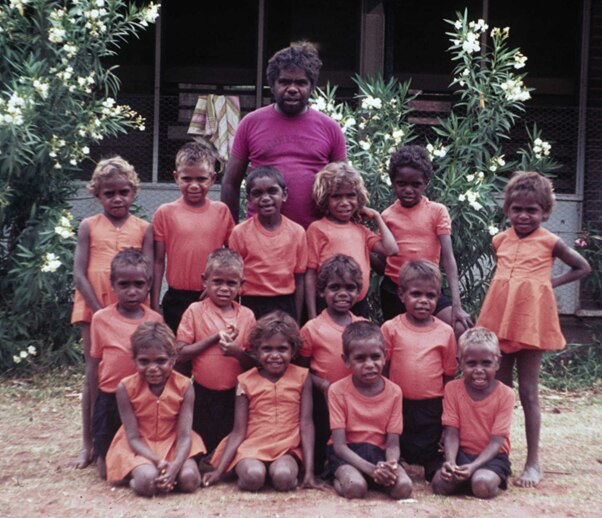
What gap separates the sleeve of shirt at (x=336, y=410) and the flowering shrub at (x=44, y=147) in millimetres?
2721

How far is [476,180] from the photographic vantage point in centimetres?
670

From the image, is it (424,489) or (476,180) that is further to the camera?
(476,180)

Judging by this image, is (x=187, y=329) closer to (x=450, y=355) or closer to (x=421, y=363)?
(x=421, y=363)

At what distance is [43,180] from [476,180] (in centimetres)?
303

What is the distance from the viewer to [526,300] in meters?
4.55

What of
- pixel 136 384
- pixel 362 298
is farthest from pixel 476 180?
pixel 136 384

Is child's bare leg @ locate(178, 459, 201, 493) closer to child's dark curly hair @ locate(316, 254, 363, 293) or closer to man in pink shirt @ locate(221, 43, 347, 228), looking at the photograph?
child's dark curly hair @ locate(316, 254, 363, 293)

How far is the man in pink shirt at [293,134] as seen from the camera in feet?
15.5

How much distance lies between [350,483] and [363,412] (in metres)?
0.34

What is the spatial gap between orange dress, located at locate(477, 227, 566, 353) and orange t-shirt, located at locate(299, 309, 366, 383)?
73 centimetres

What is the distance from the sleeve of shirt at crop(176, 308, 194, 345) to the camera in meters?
4.48

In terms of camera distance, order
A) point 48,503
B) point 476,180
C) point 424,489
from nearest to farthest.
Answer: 1. point 48,503
2. point 424,489
3. point 476,180

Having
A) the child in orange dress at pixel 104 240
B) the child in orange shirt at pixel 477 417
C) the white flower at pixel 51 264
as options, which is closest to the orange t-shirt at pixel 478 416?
the child in orange shirt at pixel 477 417

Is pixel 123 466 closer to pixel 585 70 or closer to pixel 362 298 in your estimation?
pixel 362 298
